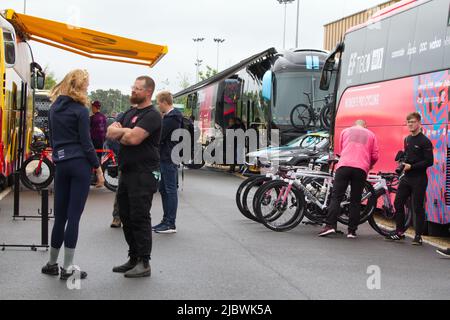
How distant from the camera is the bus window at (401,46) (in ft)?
36.4

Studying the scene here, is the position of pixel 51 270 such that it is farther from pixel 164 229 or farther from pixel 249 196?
pixel 249 196

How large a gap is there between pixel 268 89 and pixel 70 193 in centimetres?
1500

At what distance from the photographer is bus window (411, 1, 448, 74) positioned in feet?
33.2

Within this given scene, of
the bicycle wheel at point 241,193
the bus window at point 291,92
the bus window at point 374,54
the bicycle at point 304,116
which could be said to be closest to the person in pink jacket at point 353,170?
the bicycle wheel at point 241,193

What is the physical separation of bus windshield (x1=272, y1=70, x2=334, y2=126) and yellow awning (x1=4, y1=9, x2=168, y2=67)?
4.13 m

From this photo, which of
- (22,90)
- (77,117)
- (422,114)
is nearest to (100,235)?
(77,117)

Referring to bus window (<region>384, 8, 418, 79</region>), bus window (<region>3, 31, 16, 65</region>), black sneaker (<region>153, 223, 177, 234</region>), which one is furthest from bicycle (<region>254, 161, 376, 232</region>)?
bus window (<region>3, 31, 16, 65</region>)

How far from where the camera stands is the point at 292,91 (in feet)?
67.1

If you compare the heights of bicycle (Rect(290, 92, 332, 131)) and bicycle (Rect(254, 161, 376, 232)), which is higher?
bicycle (Rect(290, 92, 332, 131))

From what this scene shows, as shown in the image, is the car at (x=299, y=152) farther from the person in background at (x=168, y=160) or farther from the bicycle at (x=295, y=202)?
the person in background at (x=168, y=160)

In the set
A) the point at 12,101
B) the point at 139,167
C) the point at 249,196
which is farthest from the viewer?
the point at 12,101

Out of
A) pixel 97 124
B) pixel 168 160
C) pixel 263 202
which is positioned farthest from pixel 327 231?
pixel 97 124

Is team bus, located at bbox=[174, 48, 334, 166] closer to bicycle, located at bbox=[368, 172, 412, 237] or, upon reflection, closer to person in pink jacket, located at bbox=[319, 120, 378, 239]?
bicycle, located at bbox=[368, 172, 412, 237]

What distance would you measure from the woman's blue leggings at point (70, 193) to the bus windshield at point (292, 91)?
14344mm
